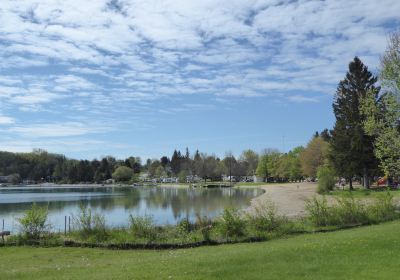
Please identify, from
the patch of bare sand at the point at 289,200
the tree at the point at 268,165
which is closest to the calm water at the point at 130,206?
the patch of bare sand at the point at 289,200

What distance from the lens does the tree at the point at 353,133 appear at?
205 feet

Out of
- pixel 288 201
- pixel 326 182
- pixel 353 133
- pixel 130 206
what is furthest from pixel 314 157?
pixel 130 206

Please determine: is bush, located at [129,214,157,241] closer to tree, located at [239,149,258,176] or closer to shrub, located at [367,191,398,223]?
shrub, located at [367,191,398,223]

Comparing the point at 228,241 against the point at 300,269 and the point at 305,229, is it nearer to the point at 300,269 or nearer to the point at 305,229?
the point at 305,229

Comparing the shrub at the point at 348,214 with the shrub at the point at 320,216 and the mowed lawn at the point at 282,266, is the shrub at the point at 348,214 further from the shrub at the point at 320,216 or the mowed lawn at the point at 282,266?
the mowed lawn at the point at 282,266

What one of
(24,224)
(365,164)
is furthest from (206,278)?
(365,164)

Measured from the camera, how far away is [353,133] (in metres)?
62.8

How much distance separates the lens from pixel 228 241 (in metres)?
21.6

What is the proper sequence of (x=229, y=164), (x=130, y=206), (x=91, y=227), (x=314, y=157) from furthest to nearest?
(x=229, y=164) → (x=314, y=157) → (x=130, y=206) → (x=91, y=227)

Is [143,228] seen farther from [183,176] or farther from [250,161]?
[183,176]

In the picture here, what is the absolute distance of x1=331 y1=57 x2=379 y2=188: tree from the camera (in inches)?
2456

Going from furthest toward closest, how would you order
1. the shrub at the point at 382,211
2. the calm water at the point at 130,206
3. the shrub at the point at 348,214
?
the calm water at the point at 130,206 < the shrub at the point at 382,211 < the shrub at the point at 348,214

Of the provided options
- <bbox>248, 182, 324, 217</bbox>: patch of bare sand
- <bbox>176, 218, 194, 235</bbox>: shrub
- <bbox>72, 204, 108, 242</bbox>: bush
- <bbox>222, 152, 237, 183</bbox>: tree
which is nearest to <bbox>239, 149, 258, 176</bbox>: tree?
<bbox>222, 152, 237, 183</bbox>: tree

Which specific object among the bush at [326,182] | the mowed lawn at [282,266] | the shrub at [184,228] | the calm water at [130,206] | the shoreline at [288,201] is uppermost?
the bush at [326,182]
